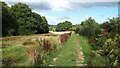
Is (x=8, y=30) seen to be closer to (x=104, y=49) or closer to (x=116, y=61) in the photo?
(x=104, y=49)

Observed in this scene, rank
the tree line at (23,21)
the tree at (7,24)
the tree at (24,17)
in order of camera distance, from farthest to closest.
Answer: the tree at (24,17)
the tree line at (23,21)
the tree at (7,24)

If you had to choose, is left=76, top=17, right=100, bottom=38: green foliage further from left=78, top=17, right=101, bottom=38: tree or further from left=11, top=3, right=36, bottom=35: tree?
left=11, top=3, right=36, bottom=35: tree

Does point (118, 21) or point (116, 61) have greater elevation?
point (118, 21)

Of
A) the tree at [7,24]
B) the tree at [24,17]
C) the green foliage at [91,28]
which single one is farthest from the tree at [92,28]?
the tree at [24,17]

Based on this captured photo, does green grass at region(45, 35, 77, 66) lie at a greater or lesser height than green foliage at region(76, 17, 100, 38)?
lesser

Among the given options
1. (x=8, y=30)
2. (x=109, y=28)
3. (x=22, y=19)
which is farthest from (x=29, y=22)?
(x=109, y=28)

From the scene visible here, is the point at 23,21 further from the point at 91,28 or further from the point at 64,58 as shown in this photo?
the point at 64,58

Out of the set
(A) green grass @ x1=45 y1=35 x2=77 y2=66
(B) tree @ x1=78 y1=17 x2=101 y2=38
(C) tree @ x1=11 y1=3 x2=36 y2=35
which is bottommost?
(A) green grass @ x1=45 y1=35 x2=77 y2=66

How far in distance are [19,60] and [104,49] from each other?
4.70 m

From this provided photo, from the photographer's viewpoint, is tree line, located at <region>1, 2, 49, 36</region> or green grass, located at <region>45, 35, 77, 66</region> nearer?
green grass, located at <region>45, 35, 77, 66</region>

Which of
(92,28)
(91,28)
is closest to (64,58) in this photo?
(92,28)

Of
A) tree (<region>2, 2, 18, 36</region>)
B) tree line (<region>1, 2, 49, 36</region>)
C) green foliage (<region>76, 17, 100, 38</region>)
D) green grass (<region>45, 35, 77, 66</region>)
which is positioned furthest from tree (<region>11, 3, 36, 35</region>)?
green grass (<region>45, 35, 77, 66</region>)

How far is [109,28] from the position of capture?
18.1 m

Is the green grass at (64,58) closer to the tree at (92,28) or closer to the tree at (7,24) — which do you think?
the tree at (92,28)
